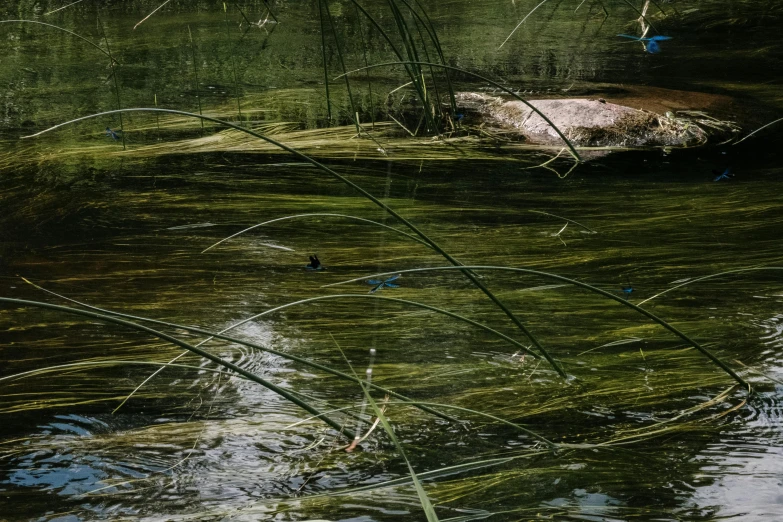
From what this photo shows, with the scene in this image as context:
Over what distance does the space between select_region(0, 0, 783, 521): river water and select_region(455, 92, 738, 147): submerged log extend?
5.5 inches

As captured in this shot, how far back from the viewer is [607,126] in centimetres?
341

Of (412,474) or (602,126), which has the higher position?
(602,126)

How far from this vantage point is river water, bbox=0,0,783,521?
131 cm

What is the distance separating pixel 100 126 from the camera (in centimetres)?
359

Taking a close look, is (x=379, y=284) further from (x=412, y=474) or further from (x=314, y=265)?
(x=412, y=474)

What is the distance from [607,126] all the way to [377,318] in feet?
6.05

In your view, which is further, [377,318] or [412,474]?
[377,318]

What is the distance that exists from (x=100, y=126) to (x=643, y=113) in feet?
7.31

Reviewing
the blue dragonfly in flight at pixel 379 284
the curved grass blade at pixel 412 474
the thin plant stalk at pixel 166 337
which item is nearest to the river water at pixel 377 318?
the blue dragonfly in flight at pixel 379 284

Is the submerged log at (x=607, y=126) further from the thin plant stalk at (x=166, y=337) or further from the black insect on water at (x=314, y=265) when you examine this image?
the thin plant stalk at (x=166, y=337)

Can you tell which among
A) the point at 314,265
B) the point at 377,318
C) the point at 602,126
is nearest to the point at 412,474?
the point at 377,318

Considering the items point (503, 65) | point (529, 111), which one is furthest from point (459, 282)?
point (503, 65)

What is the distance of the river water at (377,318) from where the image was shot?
4.30ft

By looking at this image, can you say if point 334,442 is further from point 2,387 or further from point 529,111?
point 529,111
